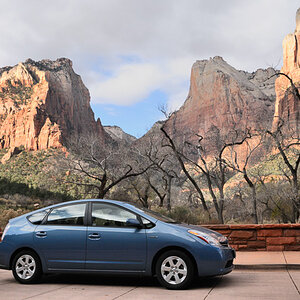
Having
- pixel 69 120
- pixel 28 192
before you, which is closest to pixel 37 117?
pixel 69 120

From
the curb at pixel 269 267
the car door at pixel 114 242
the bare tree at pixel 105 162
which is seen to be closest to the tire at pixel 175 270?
the car door at pixel 114 242

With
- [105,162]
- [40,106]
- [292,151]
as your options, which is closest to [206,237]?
[292,151]

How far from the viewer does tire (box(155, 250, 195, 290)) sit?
7.04 m

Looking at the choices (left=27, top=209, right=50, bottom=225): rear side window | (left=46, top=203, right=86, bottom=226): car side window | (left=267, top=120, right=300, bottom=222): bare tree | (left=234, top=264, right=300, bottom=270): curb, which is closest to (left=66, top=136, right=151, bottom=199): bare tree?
(left=267, top=120, right=300, bottom=222): bare tree

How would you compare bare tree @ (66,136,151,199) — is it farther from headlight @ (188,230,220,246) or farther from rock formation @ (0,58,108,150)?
rock formation @ (0,58,108,150)

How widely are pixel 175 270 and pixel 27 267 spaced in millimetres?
2748

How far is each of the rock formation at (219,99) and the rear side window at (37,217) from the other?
135 m

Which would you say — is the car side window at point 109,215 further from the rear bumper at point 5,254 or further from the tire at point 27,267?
the rear bumper at point 5,254

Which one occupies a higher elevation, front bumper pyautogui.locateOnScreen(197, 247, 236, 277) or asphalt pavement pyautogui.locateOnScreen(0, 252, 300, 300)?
front bumper pyautogui.locateOnScreen(197, 247, 236, 277)

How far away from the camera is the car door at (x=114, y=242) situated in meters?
7.25

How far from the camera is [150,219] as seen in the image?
744 centimetres

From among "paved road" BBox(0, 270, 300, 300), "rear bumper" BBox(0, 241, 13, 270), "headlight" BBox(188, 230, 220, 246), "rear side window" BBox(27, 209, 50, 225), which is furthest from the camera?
"rear side window" BBox(27, 209, 50, 225)

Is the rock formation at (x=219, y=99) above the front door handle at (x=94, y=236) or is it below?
above

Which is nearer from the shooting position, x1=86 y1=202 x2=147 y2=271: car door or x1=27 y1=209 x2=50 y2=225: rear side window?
x1=86 y1=202 x2=147 y2=271: car door
